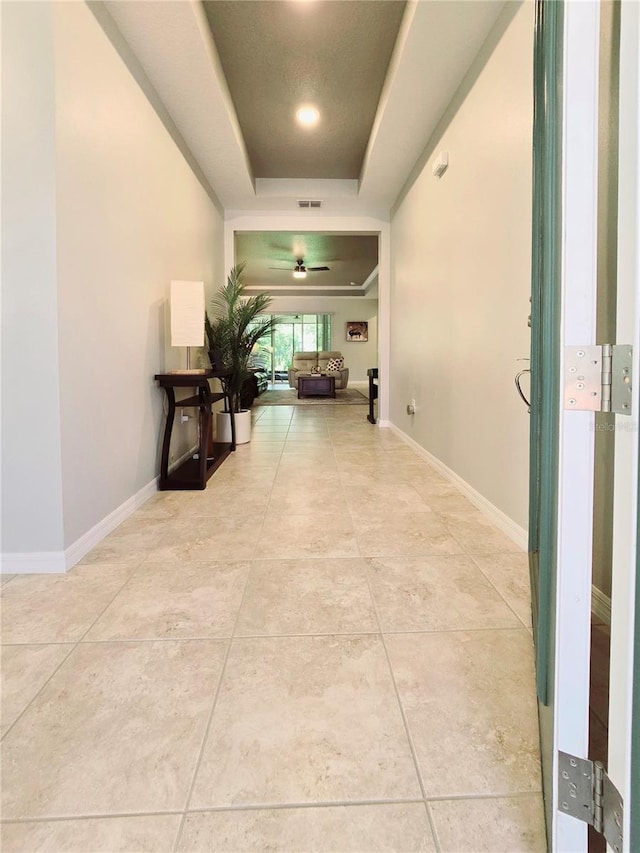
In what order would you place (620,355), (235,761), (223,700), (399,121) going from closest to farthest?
(620,355) < (235,761) < (223,700) < (399,121)

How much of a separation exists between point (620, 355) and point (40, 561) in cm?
207

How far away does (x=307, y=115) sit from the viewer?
378 cm

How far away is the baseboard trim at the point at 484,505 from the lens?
2059 mm

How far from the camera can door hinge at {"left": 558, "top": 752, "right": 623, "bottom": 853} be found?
2.18 ft

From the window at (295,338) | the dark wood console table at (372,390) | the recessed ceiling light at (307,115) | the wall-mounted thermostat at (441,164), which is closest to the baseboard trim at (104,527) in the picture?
the wall-mounted thermostat at (441,164)

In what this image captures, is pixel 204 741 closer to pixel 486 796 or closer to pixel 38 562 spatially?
pixel 486 796

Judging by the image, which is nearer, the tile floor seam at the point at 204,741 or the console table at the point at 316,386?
the tile floor seam at the point at 204,741

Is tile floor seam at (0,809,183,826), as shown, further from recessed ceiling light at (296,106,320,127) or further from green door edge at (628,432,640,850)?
recessed ceiling light at (296,106,320,127)

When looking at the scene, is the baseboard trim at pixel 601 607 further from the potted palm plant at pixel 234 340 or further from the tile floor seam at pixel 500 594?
the potted palm plant at pixel 234 340

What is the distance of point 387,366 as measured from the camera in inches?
221

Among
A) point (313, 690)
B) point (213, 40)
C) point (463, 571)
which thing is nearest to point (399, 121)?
point (213, 40)

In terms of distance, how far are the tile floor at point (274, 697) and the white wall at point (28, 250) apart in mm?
557

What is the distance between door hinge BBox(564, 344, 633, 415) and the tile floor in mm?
763

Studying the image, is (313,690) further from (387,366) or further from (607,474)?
(387,366)
